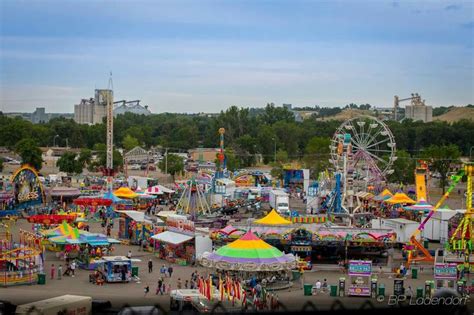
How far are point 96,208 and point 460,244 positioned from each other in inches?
699

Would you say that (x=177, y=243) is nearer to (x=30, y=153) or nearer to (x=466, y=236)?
(x=466, y=236)

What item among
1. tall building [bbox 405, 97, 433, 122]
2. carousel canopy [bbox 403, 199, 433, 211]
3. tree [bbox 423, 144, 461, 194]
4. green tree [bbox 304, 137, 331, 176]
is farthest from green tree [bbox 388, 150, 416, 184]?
tall building [bbox 405, 97, 433, 122]

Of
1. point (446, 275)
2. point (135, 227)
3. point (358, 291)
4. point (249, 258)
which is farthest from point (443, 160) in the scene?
point (249, 258)

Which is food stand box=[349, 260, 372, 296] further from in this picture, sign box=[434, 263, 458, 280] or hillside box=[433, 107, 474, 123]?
hillside box=[433, 107, 474, 123]

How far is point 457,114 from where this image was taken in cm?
12431

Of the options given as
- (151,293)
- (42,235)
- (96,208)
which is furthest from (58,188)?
(151,293)

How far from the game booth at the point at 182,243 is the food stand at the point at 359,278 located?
498 cm

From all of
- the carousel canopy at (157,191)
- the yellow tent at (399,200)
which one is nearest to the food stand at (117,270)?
the yellow tent at (399,200)

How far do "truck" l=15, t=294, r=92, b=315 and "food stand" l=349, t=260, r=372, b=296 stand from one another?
6.81 m

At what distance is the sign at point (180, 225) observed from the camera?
24.1m

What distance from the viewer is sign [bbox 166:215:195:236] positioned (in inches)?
950

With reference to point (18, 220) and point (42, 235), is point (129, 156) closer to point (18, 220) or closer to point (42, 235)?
point (18, 220)

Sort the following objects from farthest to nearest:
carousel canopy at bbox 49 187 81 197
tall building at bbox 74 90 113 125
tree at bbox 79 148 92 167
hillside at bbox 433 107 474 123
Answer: tall building at bbox 74 90 113 125, hillside at bbox 433 107 474 123, tree at bbox 79 148 92 167, carousel canopy at bbox 49 187 81 197

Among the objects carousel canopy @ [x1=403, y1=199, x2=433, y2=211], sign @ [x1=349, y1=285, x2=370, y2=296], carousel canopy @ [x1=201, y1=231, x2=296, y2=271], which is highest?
carousel canopy @ [x1=403, y1=199, x2=433, y2=211]
